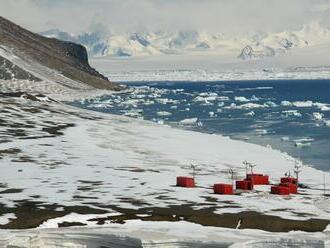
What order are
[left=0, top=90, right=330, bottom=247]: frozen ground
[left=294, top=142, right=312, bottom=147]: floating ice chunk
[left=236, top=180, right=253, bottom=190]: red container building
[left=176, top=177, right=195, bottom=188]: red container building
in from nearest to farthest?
[left=0, top=90, right=330, bottom=247]: frozen ground → [left=236, top=180, right=253, bottom=190]: red container building → [left=176, top=177, right=195, bottom=188]: red container building → [left=294, top=142, right=312, bottom=147]: floating ice chunk

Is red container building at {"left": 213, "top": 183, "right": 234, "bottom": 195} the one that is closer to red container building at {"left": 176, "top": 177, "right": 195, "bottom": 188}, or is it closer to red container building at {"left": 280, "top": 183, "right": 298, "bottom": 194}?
red container building at {"left": 176, "top": 177, "right": 195, "bottom": 188}

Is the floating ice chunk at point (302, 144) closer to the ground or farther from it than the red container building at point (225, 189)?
farther from it

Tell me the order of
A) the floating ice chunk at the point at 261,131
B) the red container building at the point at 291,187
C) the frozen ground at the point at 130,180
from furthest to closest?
the floating ice chunk at the point at 261,131 → the red container building at the point at 291,187 → the frozen ground at the point at 130,180

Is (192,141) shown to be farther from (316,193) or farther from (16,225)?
(16,225)

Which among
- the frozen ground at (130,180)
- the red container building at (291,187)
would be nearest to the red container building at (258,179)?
the frozen ground at (130,180)

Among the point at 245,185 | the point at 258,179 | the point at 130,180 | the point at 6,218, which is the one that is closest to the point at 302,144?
the point at 258,179

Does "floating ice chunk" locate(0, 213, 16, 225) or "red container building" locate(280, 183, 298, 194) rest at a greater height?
"red container building" locate(280, 183, 298, 194)

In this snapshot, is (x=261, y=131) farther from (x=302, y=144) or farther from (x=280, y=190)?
(x=280, y=190)

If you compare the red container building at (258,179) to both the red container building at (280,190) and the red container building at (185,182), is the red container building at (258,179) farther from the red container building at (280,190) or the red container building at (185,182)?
the red container building at (185,182)

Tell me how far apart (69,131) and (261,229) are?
64.2m

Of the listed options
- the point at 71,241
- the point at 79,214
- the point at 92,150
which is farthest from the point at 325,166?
the point at 71,241

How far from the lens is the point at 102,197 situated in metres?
56.4

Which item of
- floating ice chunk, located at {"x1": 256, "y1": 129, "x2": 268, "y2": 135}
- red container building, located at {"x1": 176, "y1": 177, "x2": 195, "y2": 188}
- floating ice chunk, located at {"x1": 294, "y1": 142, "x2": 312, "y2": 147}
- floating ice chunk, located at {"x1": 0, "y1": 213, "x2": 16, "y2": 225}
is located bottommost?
floating ice chunk, located at {"x1": 0, "y1": 213, "x2": 16, "y2": 225}

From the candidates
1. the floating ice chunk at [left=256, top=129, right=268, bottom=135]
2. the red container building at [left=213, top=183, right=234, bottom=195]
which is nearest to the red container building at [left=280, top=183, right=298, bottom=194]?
the red container building at [left=213, top=183, right=234, bottom=195]
